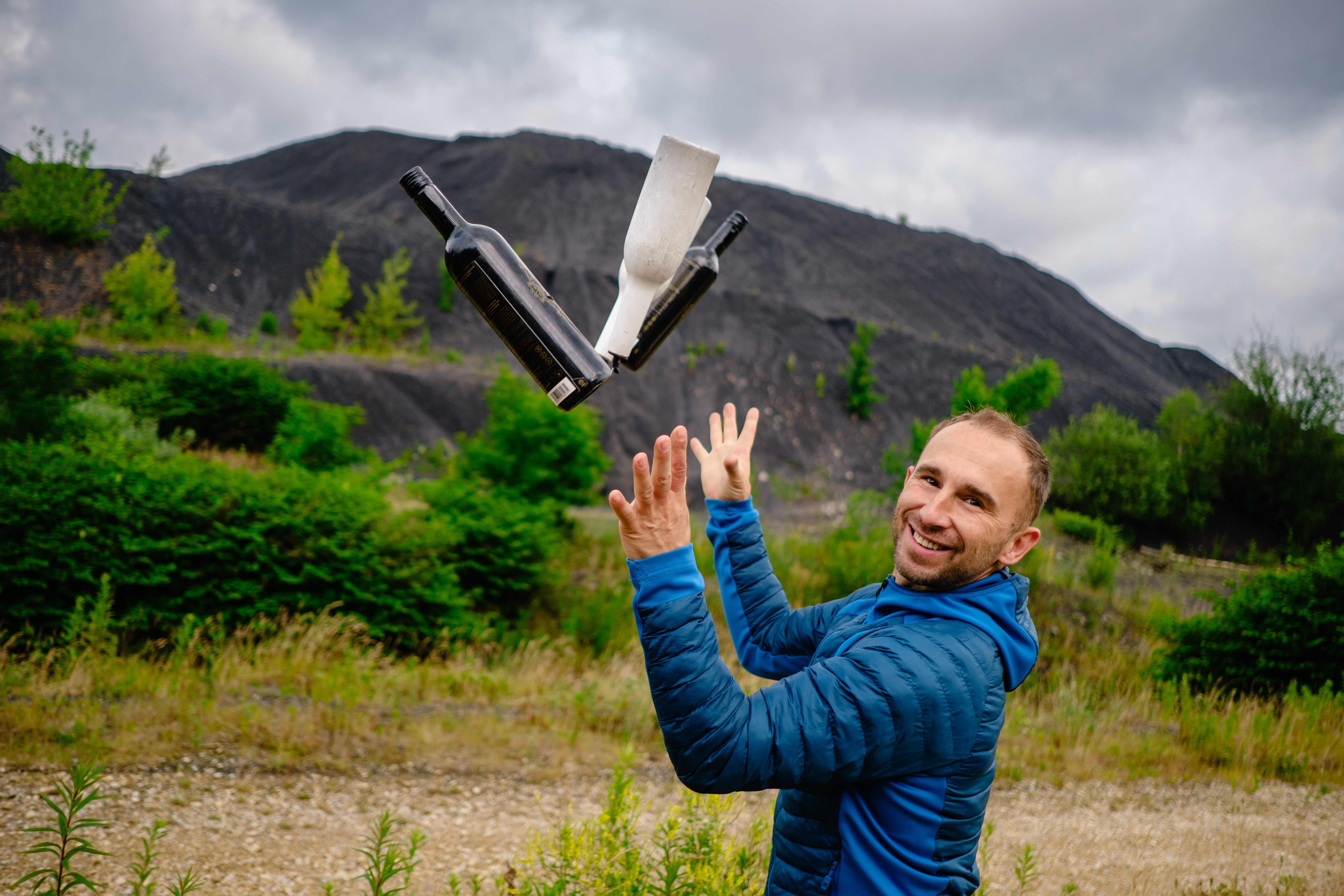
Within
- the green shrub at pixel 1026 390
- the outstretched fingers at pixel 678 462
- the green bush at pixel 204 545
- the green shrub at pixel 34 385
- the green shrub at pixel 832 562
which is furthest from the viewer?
the green shrub at pixel 1026 390

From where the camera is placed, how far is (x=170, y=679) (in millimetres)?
4910

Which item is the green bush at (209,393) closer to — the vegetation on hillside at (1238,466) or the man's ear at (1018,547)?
the man's ear at (1018,547)

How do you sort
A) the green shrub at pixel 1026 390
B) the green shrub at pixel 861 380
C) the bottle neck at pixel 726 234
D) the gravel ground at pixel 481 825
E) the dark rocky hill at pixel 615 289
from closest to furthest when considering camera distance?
the bottle neck at pixel 726 234 < the gravel ground at pixel 481 825 < the green shrub at pixel 1026 390 < the dark rocky hill at pixel 615 289 < the green shrub at pixel 861 380

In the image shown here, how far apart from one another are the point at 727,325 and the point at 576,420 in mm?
29329

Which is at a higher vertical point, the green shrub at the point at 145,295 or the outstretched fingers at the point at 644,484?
the green shrub at the point at 145,295

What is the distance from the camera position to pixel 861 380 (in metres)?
38.5

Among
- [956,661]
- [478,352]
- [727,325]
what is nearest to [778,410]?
[727,325]

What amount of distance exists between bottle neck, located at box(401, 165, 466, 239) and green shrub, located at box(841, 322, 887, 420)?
37715mm

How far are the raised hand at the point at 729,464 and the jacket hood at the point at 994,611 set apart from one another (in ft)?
1.63

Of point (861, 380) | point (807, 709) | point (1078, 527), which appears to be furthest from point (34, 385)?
point (861, 380)

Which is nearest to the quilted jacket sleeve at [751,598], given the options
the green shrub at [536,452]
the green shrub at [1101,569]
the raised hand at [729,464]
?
the raised hand at [729,464]

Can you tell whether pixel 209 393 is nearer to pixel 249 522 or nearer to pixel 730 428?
pixel 249 522

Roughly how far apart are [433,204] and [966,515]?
125 centimetres

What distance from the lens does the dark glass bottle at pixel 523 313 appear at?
4.56 ft
